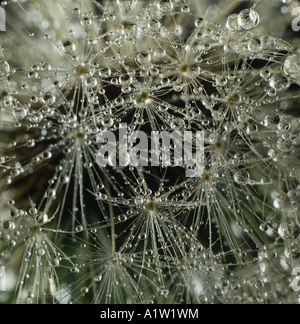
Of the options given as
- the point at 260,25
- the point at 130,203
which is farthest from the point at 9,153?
the point at 260,25

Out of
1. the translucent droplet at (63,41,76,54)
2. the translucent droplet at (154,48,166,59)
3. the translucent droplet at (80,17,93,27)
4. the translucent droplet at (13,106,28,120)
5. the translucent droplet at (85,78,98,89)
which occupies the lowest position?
the translucent droplet at (13,106,28,120)

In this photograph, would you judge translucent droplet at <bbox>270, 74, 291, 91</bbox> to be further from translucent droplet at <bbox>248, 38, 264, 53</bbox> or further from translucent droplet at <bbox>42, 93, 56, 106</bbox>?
translucent droplet at <bbox>42, 93, 56, 106</bbox>

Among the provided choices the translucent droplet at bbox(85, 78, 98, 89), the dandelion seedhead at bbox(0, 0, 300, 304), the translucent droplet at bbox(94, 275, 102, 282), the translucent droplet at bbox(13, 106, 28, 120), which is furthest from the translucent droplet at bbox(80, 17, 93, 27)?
the translucent droplet at bbox(94, 275, 102, 282)

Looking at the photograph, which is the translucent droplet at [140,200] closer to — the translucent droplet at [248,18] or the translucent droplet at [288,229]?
the translucent droplet at [288,229]

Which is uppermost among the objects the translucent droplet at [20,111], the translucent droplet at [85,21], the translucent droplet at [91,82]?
the translucent droplet at [85,21]

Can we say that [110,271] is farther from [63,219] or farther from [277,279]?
[277,279]

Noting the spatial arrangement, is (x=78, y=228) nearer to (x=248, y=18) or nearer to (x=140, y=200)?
(x=140, y=200)

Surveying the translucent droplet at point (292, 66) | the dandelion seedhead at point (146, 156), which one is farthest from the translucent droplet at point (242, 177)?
the translucent droplet at point (292, 66)
